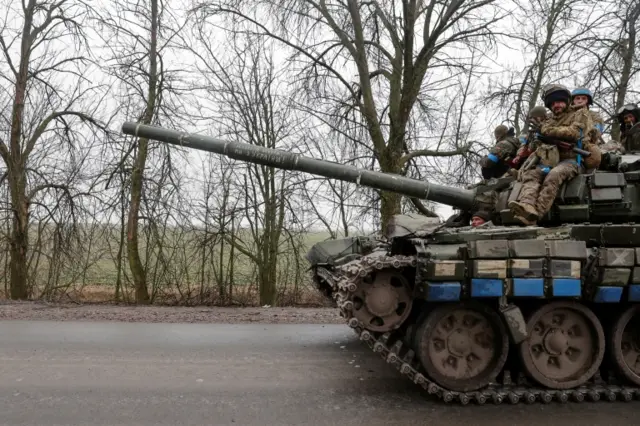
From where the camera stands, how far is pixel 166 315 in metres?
9.02

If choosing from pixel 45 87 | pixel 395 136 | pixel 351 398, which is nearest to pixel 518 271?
pixel 351 398

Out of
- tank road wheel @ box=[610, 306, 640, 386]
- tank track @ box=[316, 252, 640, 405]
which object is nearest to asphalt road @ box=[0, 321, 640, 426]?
tank track @ box=[316, 252, 640, 405]

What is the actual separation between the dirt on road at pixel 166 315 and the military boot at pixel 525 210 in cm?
406

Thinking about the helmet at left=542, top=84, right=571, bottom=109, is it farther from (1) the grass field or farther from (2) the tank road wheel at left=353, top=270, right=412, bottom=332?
(1) the grass field

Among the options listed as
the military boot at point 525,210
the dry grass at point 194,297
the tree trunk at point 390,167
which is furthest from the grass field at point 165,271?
the military boot at point 525,210

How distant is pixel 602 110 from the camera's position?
12914 millimetres

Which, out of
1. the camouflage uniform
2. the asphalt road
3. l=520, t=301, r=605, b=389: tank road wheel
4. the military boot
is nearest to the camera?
the asphalt road

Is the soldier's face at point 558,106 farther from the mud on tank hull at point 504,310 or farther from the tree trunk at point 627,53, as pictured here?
the tree trunk at point 627,53

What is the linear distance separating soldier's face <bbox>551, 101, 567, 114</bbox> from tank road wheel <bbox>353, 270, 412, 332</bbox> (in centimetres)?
266

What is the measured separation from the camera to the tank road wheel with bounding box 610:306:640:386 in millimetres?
5051

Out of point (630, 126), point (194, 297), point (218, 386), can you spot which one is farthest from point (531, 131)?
point (194, 297)

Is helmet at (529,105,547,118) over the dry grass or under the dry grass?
over

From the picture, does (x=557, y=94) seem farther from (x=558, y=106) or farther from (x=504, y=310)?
(x=504, y=310)

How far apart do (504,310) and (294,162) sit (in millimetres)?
3060
